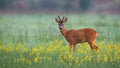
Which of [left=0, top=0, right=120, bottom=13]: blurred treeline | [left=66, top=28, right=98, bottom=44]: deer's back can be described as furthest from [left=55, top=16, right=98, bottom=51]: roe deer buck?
[left=0, top=0, right=120, bottom=13]: blurred treeline

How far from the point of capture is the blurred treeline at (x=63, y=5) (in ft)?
178

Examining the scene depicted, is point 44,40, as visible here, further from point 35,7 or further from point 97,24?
point 35,7

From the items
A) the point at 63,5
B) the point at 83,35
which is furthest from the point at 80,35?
the point at 63,5

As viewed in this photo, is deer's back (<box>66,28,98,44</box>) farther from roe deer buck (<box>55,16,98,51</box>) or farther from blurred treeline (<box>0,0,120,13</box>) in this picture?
blurred treeline (<box>0,0,120,13</box>)

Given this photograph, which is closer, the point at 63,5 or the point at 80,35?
the point at 80,35

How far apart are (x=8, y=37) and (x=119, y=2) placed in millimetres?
37028

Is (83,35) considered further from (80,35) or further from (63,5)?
(63,5)

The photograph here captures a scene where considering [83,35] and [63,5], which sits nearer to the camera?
[83,35]

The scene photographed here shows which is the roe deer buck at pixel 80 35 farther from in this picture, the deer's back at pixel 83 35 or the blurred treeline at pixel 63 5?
the blurred treeline at pixel 63 5

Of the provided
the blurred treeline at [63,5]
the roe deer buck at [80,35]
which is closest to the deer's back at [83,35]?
the roe deer buck at [80,35]

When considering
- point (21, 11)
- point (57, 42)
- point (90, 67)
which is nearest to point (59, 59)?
point (90, 67)

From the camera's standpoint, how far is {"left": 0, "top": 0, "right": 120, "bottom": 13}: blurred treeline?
54188 mm

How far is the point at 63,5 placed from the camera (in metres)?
56.7

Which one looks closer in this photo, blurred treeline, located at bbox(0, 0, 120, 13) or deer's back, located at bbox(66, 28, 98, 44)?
deer's back, located at bbox(66, 28, 98, 44)
